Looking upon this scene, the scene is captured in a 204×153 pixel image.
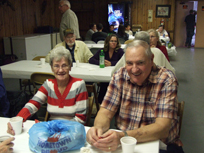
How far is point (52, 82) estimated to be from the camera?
192cm

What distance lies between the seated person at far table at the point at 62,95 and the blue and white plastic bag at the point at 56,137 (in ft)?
1.85

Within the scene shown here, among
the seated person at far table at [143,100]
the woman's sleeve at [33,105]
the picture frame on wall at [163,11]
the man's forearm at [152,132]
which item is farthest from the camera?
the picture frame on wall at [163,11]

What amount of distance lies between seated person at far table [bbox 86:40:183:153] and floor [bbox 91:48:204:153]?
1.30 metres

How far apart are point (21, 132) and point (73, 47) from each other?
253 cm

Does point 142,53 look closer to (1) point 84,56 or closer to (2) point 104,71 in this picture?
(2) point 104,71

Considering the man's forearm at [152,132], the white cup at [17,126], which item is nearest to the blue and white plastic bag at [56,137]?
the white cup at [17,126]

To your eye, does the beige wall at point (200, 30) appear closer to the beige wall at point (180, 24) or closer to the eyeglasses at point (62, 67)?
the beige wall at point (180, 24)

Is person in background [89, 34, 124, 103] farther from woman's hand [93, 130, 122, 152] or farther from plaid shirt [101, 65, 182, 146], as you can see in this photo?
woman's hand [93, 130, 122, 152]

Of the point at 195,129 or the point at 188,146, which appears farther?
the point at 195,129

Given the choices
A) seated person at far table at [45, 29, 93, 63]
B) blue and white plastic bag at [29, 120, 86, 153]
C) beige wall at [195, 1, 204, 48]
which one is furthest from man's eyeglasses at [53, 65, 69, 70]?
beige wall at [195, 1, 204, 48]

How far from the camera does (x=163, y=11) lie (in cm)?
1128

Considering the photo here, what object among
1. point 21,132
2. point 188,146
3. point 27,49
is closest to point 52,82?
point 21,132

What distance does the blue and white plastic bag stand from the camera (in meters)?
1.17

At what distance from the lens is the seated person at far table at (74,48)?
12.2ft
